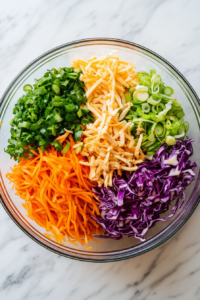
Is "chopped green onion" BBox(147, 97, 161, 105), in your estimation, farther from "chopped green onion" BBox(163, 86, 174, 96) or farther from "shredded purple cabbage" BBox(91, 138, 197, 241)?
"shredded purple cabbage" BBox(91, 138, 197, 241)

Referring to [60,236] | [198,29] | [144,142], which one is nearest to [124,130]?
[144,142]

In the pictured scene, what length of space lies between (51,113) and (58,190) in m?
0.50

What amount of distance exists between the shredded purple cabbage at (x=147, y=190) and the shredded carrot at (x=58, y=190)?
0.42ft

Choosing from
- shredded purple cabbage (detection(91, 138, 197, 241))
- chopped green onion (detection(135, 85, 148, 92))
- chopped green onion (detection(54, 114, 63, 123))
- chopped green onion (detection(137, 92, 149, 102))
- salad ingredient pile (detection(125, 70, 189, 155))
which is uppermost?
chopped green onion (detection(54, 114, 63, 123))

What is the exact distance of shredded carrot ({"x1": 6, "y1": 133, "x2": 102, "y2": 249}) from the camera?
1591 millimetres

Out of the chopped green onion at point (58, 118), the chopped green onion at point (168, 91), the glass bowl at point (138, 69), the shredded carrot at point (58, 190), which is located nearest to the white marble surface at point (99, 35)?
the glass bowl at point (138, 69)

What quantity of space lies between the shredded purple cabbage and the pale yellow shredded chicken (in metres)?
0.08

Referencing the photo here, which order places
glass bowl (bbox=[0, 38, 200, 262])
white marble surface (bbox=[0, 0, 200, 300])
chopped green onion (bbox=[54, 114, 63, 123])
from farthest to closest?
white marble surface (bbox=[0, 0, 200, 300])
glass bowl (bbox=[0, 38, 200, 262])
chopped green onion (bbox=[54, 114, 63, 123])

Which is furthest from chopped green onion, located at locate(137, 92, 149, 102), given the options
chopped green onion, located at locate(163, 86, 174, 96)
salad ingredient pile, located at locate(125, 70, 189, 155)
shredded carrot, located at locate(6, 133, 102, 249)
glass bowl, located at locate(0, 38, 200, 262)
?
shredded carrot, located at locate(6, 133, 102, 249)

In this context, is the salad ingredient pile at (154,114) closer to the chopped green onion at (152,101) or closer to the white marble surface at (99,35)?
the chopped green onion at (152,101)

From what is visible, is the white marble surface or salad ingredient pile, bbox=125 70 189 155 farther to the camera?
the white marble surface

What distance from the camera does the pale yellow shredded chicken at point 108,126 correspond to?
5.21 feet

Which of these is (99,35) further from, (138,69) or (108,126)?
(108,126)

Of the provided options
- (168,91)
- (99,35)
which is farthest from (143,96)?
(99,35)
